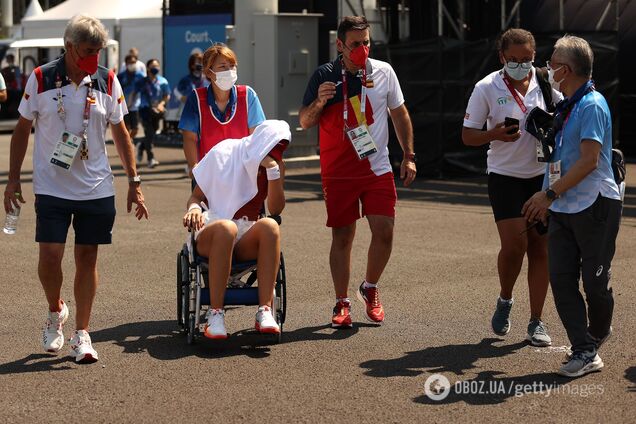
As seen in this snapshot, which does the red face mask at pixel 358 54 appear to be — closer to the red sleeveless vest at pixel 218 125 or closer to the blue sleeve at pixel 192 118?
the red sleeveless vest at pixel 218 125

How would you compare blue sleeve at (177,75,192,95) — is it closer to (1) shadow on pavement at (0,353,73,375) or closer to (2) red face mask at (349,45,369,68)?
(2) red face mask at (349,45,369,68)

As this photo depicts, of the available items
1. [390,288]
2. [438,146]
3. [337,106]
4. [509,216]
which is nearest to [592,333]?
[509,216]

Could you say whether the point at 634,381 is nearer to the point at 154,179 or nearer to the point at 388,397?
the point at 388,397

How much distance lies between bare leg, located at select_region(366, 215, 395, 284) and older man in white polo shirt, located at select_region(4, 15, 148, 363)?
1706 mm

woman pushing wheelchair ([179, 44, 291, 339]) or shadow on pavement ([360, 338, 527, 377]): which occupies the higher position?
woman pushing wheelchair ([179, 44, 291, 339])

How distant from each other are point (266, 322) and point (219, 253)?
17.9 inches

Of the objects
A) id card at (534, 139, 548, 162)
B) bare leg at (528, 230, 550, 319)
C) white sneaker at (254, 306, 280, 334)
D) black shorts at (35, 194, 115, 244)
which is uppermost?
id card at (534, 139, 548, 162)

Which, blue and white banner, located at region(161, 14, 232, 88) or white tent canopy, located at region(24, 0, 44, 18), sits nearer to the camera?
blue and white banner, located at region(161, 14, 232, 88)

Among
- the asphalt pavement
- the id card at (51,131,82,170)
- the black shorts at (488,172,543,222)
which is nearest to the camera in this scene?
the asphalt pavement

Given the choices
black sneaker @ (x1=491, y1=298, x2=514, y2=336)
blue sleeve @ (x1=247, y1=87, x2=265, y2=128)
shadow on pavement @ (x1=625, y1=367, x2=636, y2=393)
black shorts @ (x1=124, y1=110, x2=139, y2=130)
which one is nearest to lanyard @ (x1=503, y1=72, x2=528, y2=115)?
black sneaker @ (x1=491, y1=298, x2=514, y2=336)

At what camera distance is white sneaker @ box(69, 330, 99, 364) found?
20.9ft

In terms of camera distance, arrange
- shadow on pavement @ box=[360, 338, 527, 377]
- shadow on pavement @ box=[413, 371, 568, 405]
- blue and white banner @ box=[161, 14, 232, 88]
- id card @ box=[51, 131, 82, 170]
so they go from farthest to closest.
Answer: blue and white banner @ box=[161, 14, 232, 88]
id card @ box=[51, 131, 82, 170]
shadow on pavement @ box=[360, 338, 527, 377]
shadow on pavement @ box=[413, 371, 568, 405]

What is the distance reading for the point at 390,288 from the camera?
8.70 meters

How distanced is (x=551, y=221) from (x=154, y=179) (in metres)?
12.0
